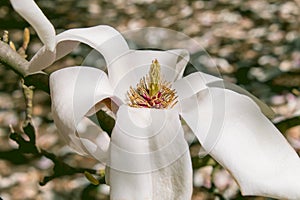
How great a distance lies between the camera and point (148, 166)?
0.58 metres

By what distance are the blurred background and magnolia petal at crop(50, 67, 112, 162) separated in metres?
1.13

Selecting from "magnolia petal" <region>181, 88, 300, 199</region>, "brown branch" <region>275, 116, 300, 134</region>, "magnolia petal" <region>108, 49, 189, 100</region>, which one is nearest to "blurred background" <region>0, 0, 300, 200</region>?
"brown branch" <region>275, 116, 300, 134</region>

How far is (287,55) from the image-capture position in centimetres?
246

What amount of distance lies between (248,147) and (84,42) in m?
0.18

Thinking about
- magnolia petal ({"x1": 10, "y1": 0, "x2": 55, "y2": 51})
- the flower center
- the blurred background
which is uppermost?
magnolia petal ({"x1": 10, "y1": 0, "x2": 55, "y2": 51})

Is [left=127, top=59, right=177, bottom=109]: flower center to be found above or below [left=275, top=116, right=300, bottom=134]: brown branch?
above

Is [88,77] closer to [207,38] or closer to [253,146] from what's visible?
[253,146]

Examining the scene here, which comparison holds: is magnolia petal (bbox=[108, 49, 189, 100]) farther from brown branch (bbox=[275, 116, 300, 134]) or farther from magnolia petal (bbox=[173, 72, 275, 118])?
brown branch (bbox=[275, 116, 300, 134])

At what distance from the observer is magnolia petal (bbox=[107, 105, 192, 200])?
0.58 metres

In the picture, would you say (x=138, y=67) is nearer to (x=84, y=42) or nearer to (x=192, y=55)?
(x=84, y=42)

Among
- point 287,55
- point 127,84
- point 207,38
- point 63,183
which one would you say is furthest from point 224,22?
point 127,84

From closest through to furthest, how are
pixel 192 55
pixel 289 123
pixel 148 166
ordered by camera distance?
1. pixel 148 166
2. pixel 289 123
3. pixel 192 55

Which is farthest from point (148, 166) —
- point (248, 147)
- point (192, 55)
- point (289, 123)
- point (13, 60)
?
point (192, 55)

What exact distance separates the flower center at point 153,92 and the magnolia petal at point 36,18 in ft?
0.39
